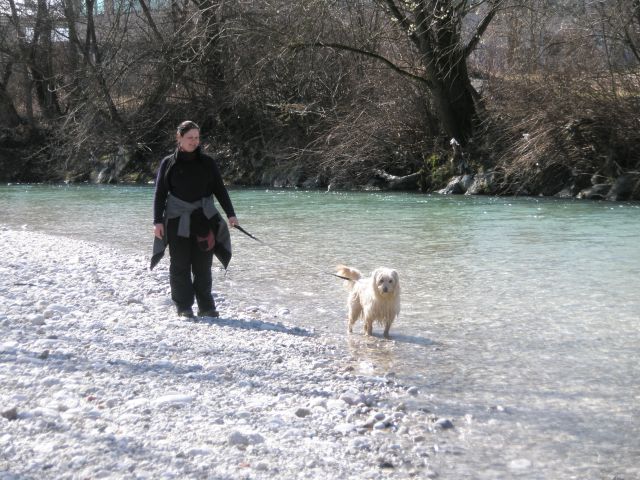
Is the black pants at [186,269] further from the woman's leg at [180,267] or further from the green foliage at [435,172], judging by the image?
the green foliage at [435,172]

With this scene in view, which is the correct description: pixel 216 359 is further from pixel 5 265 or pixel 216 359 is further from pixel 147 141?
pixel 147 141

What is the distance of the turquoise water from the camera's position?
4473 mm

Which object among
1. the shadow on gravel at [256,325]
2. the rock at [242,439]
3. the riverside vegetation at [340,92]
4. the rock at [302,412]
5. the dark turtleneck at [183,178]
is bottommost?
the shadow on gravel at [256,325]

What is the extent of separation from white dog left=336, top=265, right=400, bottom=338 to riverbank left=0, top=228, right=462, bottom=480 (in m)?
0.49

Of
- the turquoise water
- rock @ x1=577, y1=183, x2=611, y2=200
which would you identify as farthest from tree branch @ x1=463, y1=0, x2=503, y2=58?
the turquoise water

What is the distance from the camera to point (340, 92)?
26422mm

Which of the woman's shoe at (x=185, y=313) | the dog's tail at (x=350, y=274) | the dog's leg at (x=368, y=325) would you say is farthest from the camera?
the dog's tail at (x=350, y=274)

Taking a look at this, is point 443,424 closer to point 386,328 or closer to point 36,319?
point 386,328

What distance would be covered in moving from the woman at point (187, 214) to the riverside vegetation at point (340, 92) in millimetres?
13946

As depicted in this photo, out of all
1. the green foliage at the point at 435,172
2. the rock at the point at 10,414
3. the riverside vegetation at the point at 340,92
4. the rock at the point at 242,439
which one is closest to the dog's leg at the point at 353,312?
the rock at the point at 242,439

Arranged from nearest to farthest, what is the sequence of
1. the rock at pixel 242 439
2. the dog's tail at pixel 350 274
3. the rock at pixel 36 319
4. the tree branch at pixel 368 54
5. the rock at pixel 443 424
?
the rock at pixel 242 439 → the rock at pixel 443 424 → the rock at pixel 36 319 → the dog's tail at pixel 350 274 → the tree branch at pixel 368 54

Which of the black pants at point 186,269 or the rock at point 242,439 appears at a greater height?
the black pants at point 186,269

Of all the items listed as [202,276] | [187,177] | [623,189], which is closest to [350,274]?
[202,276]

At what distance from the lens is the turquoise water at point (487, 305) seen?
4.47 meters
